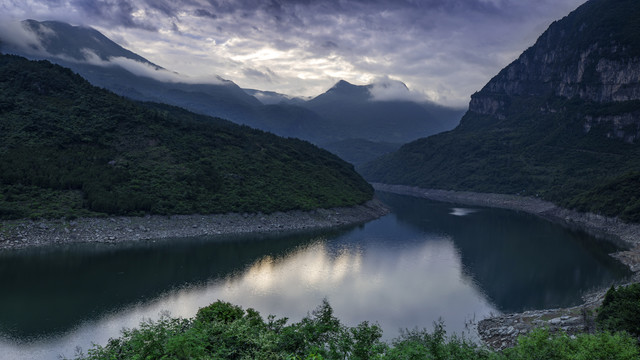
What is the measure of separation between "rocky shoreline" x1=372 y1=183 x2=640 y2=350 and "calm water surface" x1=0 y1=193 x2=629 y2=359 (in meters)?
2.81

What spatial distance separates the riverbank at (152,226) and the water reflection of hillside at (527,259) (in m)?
36.0

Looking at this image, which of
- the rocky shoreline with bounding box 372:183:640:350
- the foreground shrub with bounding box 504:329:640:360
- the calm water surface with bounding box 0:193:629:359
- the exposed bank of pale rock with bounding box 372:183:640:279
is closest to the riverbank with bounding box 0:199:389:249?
the calm water surface with bounding box 0:193:629:359

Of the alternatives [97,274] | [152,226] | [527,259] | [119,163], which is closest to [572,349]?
[97,274]

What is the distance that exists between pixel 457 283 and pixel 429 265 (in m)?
11.8

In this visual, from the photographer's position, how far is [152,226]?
265 ft

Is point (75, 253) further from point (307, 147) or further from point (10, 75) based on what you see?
point (307, 147)

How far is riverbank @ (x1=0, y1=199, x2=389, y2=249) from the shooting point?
67.7 meters

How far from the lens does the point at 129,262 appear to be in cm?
6256

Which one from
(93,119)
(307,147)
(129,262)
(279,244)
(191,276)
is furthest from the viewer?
(307,147)

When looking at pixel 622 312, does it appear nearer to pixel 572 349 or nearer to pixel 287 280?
pixel 572 349

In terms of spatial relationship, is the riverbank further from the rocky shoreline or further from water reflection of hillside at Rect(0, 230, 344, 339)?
the rocky shoreline

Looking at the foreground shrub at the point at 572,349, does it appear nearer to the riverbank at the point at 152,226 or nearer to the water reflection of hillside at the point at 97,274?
the water reflection of hillside at the point at 97,274

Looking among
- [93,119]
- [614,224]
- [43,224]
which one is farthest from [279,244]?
[614,224]

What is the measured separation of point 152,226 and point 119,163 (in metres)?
25.7
